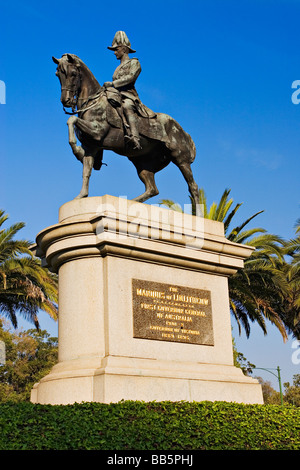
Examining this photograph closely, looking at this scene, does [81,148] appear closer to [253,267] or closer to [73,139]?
[73,139]

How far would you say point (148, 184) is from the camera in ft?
42.6

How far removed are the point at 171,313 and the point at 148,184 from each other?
122 inches

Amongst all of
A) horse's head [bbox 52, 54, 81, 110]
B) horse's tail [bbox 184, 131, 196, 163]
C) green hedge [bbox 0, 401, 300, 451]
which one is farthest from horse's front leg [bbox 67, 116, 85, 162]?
green hedge [bbox 0, 401, 300, 451]

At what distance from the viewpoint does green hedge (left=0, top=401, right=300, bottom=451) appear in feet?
24.7

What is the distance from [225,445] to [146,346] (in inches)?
89.6

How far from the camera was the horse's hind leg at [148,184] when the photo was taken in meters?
12.7

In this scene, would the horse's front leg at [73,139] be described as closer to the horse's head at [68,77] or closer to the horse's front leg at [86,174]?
the horse's front leg at [86,174]

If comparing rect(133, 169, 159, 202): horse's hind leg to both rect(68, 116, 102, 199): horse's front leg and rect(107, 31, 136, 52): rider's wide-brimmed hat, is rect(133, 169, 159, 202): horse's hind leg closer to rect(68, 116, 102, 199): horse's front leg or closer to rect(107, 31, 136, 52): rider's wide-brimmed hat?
rect(68, 116, 102, 199): horse's front leg

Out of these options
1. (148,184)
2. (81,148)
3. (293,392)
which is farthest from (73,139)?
(293,392)

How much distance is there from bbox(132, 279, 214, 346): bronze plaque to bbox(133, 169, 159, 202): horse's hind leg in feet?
7.22

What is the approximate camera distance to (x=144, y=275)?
10.9m
